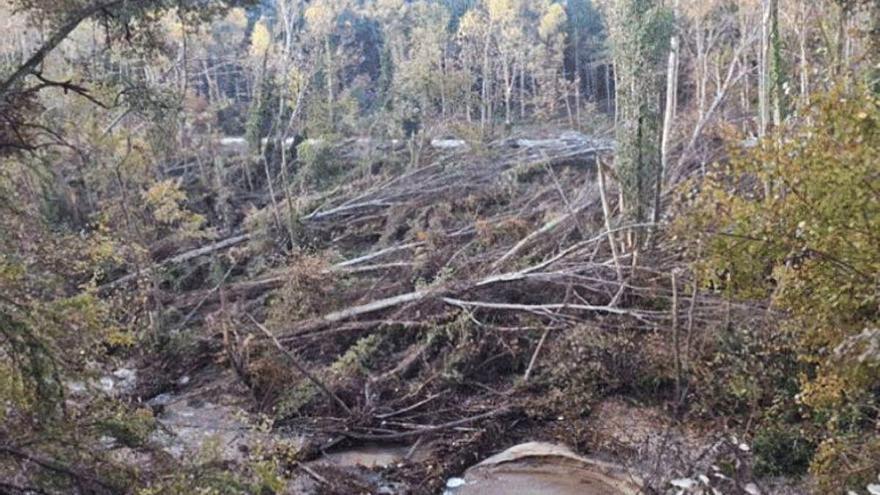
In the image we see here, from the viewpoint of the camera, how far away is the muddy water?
28.5ft

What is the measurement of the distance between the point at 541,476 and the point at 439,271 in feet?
15.6

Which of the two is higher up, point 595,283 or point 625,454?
point 595,283

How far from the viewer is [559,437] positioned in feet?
31.8

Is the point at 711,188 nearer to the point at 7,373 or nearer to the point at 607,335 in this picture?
the point at 607,335

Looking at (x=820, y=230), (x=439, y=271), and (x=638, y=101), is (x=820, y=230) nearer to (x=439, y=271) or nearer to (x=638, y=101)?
(x=638, y=101)

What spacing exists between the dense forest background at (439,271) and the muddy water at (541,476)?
1.00ft

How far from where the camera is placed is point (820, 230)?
5.29 m

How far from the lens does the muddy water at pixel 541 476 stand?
867cm

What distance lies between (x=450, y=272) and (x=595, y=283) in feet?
8.00

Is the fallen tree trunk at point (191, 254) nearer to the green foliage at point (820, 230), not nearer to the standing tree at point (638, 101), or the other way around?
the standing tree at point (638, 101)

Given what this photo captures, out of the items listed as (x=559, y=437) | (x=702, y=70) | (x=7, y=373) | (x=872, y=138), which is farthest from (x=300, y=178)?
(x=872, y=138)

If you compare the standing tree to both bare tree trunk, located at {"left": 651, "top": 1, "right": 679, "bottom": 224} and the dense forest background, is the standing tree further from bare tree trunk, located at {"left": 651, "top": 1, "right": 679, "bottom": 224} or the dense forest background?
bare tree trunk, located at {"left": 651, "top": 1, "right": 679, "bottom": 224}

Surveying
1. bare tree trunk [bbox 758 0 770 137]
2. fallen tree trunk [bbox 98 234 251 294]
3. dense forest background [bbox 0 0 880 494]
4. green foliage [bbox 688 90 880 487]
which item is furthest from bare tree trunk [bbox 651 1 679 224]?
fallen tree trunk [bbox 98 234 251 294]

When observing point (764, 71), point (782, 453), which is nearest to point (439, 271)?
point (782, 453)
